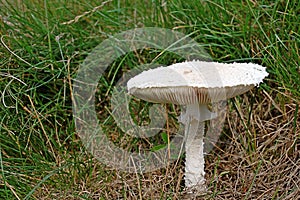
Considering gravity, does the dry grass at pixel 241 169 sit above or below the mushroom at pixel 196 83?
below

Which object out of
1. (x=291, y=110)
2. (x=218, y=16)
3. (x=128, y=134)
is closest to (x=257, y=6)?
(x=218, y=16)

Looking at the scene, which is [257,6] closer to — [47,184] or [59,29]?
[59,29]

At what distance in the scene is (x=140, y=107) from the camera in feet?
7.91

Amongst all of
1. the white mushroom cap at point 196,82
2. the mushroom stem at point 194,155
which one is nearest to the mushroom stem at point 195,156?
the mushroom stem at point 194,155

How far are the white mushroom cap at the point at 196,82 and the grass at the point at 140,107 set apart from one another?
0.91 feet

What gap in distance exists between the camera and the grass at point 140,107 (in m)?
1.88

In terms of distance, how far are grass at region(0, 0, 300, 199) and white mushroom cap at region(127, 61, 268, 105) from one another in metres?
0.28

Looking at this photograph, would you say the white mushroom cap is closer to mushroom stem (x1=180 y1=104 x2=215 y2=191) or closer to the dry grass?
mushroom stem (x1=180 y1=104 x2=215 y2=191)

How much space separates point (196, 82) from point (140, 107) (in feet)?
3.12

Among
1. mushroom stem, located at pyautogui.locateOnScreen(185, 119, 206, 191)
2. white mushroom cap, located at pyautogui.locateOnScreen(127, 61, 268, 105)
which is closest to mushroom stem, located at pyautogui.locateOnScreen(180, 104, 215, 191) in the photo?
mushroom stem, located at pyautogui.locateOnScreen(185, 119, 206, 191)

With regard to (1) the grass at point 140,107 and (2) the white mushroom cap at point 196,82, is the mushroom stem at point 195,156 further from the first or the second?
(2) the white mushroom cap at point 196,82

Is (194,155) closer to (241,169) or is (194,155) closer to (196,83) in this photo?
(241,169)

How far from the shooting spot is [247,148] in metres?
2.08

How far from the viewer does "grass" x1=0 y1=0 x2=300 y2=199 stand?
6.16 feet
